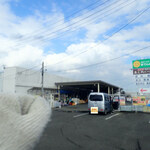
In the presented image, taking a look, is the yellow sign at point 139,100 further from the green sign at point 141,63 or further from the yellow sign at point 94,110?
the yellow sign at point 94,110

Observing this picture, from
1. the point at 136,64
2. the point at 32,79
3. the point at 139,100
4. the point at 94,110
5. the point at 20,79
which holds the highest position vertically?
the point at 136,64

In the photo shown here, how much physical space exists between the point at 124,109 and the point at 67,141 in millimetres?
13966

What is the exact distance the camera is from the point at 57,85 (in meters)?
36.9

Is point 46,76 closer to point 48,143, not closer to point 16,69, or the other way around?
point 16,69

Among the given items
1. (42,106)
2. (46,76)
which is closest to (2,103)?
(42,106)

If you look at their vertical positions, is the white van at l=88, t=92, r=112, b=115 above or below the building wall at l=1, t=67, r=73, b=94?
below

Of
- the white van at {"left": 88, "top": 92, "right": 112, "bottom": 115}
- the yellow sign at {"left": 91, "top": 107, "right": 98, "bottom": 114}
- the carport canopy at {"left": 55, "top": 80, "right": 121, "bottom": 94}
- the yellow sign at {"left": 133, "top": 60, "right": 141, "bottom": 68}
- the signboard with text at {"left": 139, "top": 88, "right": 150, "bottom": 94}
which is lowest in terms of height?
the yellow sign at {"left": 91, "top": 107, "right": 98, "bottom": 114}

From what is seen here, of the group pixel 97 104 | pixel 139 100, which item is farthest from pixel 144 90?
pixel 97 104

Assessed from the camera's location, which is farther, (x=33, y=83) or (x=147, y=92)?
(x=33, y=83)

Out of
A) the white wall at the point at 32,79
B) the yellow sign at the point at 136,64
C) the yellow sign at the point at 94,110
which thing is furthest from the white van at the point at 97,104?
the white wall at the point at 32,79

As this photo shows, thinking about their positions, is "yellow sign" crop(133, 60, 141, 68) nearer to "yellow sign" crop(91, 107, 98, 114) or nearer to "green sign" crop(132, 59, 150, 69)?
"green sign" crop(132, 59, 150, 69)

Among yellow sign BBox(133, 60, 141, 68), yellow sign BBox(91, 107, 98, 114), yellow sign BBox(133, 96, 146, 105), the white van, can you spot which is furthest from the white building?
yellow sign BBox(133, 60, 141, 68)

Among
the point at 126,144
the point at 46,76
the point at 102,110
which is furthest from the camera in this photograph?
the point at 46,76

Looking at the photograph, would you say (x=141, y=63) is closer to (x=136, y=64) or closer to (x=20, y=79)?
(x=136, y=64)
